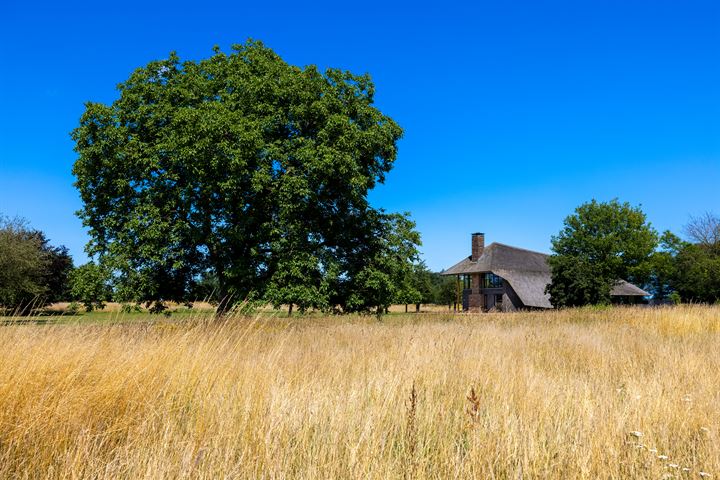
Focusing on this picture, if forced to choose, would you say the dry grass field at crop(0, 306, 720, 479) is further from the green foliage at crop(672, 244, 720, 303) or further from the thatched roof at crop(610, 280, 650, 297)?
the thatched roof at crop(610, 280, 650, 297)

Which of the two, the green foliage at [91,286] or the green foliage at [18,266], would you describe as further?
the green foliage at [18,266]

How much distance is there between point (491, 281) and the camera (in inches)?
2057

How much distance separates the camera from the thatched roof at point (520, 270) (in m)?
49.9

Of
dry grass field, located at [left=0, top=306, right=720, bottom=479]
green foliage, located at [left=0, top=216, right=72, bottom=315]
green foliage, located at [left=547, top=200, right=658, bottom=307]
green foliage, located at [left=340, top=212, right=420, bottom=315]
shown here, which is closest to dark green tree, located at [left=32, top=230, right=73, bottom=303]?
green foliage, located at [left=0, top=216, right=72, bottom=315]

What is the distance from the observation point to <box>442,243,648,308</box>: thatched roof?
164ft

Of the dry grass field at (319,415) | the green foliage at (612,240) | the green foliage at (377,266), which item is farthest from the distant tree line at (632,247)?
the dry grass field at (319,415)

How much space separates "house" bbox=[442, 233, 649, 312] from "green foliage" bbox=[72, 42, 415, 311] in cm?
3397

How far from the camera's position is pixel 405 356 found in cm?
709

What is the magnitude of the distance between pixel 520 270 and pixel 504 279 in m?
4.27

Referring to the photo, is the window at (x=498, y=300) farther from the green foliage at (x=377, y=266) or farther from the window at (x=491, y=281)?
the green foliage at (x=377, y=266)

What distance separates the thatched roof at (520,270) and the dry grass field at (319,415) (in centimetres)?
4483

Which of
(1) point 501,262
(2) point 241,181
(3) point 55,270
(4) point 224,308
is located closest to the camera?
(4) point 224,308

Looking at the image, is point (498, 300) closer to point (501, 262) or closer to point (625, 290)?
point (501, 262)

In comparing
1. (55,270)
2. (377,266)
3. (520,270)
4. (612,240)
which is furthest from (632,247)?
(55,270)
